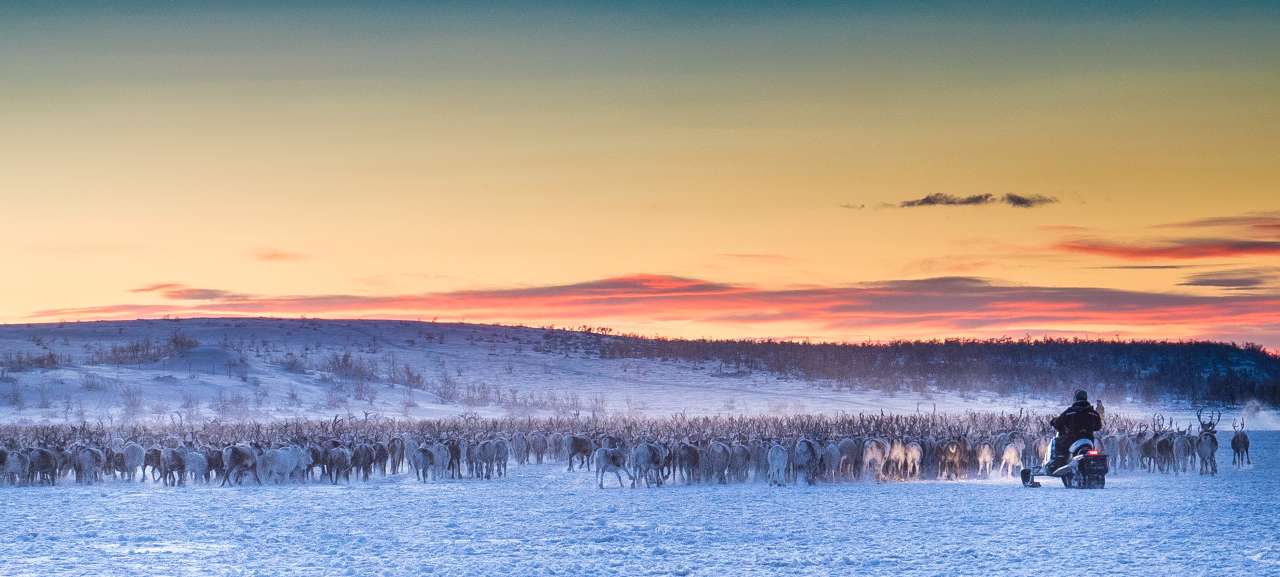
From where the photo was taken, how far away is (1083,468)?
78.6 feet

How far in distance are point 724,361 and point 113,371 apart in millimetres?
37449

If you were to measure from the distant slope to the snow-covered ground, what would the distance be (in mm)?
25655

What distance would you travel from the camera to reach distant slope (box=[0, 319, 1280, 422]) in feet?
186

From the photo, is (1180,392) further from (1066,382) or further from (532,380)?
(532,380)

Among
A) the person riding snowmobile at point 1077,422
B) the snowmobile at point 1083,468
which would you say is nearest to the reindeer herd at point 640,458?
the snowmobile at point 1083,468

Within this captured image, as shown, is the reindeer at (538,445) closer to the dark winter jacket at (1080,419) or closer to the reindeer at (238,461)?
the reindeer at (238,461)

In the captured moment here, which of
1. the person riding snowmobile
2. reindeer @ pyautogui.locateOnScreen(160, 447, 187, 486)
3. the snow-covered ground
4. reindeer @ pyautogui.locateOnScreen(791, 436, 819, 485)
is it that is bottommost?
the snow-covered ground

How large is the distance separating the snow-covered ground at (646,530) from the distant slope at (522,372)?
84.2 feet

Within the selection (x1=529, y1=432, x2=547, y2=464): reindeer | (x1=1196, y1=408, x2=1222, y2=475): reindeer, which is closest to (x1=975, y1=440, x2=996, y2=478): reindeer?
(x1=1196, y1=408, x2=1222, y2=475): reindeer

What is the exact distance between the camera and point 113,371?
61.1 m

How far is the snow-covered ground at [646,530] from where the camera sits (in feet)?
50.1

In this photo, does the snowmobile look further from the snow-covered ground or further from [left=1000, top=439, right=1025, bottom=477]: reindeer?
[left=1000, top=439, right=1025, bottom=477]: reindeer

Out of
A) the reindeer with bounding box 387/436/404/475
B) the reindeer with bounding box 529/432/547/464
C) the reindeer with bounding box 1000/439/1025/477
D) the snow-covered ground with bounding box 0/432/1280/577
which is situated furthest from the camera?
the reindeer with bounding box 529/432/547/464

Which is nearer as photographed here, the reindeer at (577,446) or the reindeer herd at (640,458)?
the reindeer herd at (640,458)
